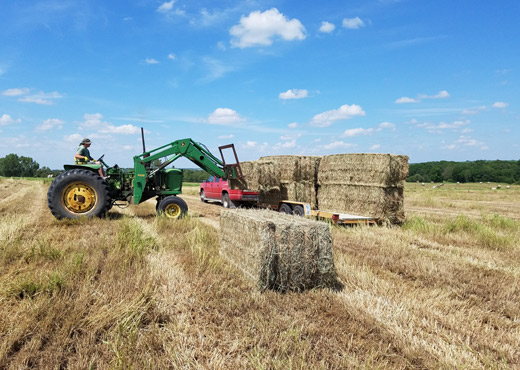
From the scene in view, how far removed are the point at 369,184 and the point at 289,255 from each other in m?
6.29

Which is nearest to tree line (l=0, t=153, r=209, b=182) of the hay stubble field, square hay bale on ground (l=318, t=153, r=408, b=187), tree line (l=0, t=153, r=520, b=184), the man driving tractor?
tree line (l=0, t=153, r=520, b=184)

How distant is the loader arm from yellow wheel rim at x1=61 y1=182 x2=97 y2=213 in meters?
1.13

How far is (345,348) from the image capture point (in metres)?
2.95

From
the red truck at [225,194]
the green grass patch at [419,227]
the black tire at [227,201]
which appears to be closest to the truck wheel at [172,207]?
the red truck at [225,194]

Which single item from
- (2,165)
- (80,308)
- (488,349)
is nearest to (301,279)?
(488,349)

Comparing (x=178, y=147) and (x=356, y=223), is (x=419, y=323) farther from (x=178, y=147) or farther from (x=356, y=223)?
(x=178, y=147)

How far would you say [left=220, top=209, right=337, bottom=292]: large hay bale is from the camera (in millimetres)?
4215

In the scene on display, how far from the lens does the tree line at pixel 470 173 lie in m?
57.8

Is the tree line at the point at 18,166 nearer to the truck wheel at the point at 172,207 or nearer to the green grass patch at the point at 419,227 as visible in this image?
the truck wheel at the point at 172,207

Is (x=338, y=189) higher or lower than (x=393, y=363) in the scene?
higher

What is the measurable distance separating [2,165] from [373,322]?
11341 centimetres

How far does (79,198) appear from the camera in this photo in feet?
29.3

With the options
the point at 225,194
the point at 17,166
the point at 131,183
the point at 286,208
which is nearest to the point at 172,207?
the point at 131,183

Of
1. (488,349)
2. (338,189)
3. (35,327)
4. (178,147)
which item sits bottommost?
(488,349)
